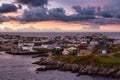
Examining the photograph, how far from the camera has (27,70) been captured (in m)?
87.8

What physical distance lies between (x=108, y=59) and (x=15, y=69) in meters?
25.0

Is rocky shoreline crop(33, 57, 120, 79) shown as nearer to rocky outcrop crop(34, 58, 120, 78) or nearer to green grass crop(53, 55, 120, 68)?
rocky outcrop crop(34, 58, 120, 78)

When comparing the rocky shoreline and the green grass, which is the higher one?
the green grass

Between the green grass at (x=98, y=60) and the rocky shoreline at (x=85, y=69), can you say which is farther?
the green grass at (x=98, y=60)

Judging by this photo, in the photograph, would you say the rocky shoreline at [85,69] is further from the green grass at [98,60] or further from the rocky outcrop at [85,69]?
the green grass at [98,60]

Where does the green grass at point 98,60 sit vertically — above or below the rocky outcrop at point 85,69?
above

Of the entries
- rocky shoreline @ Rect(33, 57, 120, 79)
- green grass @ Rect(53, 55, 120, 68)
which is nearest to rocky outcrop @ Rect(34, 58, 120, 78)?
rocky shoreline @ Rect(33, 57, 120, 79)

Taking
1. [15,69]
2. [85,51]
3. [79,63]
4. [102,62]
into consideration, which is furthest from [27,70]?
[85,51]

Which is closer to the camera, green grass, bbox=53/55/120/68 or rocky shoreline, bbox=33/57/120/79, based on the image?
rocky shoreline, bbox=33/57/120/79

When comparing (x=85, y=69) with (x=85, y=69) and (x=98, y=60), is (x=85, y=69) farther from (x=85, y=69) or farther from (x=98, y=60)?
(x=98, y=60)

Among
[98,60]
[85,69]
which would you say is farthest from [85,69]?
→ [98,60]

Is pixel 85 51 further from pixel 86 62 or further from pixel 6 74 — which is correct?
pixel 6 74

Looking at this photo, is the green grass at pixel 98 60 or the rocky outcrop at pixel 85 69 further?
the green grass at pixel 98 60

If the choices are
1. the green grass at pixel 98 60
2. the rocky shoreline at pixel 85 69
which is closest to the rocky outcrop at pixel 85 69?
the rocky shoreline at pixel 85 69
